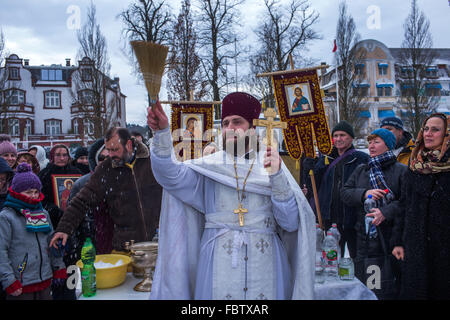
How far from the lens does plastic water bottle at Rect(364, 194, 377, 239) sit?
11.2ft

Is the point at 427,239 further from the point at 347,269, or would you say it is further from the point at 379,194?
the point at 347,269

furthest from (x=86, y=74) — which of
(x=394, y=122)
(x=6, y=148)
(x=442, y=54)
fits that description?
(x=442, y=54)

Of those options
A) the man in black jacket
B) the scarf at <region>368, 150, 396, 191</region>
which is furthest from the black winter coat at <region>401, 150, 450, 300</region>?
the man in black jacket

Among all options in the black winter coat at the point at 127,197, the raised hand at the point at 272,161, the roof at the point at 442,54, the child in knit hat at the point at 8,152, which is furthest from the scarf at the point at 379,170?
the roof at the point at 442,54

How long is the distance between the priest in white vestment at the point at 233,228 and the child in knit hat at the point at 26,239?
5.53ft

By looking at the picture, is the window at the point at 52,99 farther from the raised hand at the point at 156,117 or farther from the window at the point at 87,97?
the raised hand at the point at 156,117

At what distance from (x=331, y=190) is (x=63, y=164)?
156 inches

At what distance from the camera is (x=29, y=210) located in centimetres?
331

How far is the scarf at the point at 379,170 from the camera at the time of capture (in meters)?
3.57

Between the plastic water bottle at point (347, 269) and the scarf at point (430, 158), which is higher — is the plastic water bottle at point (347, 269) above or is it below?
below

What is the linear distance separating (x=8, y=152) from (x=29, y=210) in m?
2.17

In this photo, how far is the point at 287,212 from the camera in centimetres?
204

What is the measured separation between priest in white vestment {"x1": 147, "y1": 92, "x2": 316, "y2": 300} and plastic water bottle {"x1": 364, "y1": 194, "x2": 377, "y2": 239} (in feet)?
4.99

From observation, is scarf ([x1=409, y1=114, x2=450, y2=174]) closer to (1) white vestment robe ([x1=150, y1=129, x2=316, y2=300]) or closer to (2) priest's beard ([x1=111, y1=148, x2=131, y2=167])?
(1) white vestment robe ([x1=150, y1=129, x2=316, y2=300])
